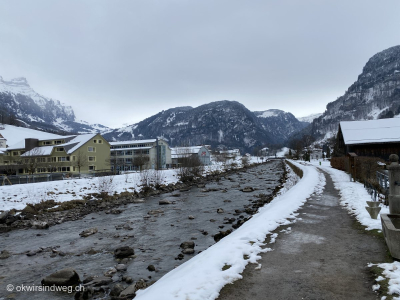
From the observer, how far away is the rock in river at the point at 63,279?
7.98 m

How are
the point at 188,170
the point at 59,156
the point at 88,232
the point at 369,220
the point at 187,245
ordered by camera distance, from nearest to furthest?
the point at 369,220
the point at 187,245
the point at 88,232
the point at 188,170
the point at 59,156

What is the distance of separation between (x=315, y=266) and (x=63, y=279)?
25.0 feet

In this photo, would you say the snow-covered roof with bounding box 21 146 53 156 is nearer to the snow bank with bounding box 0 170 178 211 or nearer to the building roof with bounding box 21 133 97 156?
the building roof with bounding box 21 133 97 156

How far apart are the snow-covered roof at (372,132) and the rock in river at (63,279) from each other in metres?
39.5

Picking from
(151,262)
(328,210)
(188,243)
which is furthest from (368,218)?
(151,262)

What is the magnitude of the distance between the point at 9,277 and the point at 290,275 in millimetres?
9482

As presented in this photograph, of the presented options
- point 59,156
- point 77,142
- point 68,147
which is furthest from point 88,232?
point 77,142

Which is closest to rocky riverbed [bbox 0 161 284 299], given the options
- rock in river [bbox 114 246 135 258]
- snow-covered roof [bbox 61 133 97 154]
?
rock in river [bbox 114 246 135 258]

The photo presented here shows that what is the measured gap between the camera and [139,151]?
7844cm

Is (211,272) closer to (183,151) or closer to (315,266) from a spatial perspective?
(315,266)

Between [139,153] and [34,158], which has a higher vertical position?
[139,153]

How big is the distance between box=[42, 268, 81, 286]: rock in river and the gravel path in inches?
227

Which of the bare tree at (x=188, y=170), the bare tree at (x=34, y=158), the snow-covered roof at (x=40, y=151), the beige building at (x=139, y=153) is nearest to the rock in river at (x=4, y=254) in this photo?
the bare tree at (x=188, y=170)

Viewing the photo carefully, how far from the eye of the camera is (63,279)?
8039mm
